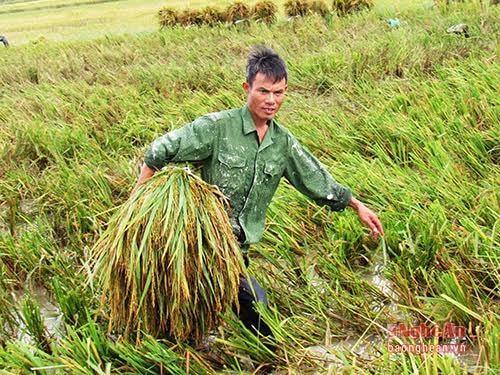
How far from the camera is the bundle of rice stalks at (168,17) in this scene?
31.6ft

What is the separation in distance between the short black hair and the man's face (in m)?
0.01

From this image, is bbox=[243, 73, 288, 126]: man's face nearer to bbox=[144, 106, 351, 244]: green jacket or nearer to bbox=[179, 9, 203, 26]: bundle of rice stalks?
bbox=[144, 106, 351, 244]: green jacket

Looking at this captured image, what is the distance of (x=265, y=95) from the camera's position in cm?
173

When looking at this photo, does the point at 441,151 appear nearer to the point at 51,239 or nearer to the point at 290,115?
the point at 290,115

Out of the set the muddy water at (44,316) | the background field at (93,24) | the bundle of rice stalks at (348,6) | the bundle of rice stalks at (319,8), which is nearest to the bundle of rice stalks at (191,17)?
the background field at (93,24)

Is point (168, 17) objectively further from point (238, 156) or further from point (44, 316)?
point (238, 156)

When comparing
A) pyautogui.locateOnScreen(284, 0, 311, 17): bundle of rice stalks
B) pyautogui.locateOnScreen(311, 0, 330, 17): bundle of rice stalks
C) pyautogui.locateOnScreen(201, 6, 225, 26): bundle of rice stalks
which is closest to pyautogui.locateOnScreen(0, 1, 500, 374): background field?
pyautogui.locateOnScreen(311, 0, 330, 17): bundle of rice stalks

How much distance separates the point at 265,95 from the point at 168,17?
8462 mm

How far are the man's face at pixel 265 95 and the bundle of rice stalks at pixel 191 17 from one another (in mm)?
7835

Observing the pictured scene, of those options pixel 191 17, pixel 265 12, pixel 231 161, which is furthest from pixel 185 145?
pixel 191 17

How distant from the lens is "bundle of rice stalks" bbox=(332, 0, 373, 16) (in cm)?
845

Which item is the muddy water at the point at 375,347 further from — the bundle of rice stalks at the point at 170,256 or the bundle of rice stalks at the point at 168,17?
the bundle of rice stalks at the point at 168,17

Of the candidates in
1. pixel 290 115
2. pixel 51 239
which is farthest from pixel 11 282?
pixel 290 115

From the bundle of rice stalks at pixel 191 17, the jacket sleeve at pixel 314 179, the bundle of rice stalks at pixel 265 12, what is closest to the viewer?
the jacket sleeve at pixel 314 179
